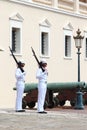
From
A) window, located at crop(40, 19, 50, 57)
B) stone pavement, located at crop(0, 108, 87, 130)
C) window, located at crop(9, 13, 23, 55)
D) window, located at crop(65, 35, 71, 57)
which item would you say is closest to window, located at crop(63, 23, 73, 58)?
window, located at crop(65, 35, 71, 57)

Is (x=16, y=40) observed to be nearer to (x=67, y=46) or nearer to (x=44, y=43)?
(x=44, y=43)

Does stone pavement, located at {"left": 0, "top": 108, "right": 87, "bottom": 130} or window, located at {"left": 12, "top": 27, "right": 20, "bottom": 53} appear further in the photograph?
window, located at {"left": 12, "top": 27, "right": 20, "bottom": 53}

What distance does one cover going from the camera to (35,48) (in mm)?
31188

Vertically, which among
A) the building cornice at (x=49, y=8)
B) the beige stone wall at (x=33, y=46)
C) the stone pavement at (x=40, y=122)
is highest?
the building cornice at (x=49, y=8)

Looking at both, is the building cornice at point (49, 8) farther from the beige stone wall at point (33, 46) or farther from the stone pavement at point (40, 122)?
the stone pavement at point (40, 122)

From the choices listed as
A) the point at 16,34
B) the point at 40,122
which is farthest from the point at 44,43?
the point at 40,122

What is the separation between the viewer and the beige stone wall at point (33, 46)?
2859 cm

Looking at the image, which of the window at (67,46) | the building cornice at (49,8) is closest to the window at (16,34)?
the building cornice at (49,8)

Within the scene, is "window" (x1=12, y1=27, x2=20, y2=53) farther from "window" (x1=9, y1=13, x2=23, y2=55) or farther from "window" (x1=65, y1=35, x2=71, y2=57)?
"window" (x1=65, y1=35, x2=71, y2=57)

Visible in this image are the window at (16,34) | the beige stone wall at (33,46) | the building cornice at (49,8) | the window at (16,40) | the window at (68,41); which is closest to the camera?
the beige stone wall at (33,46)

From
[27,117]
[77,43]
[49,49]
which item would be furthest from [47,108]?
[49,49]

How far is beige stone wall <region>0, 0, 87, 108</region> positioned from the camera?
28.6 meters

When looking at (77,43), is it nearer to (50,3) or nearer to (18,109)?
(18,109)

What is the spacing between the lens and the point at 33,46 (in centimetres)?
3098
